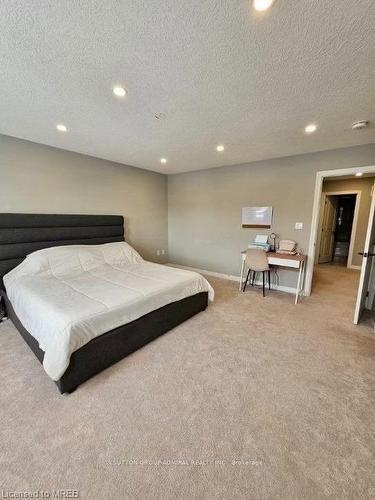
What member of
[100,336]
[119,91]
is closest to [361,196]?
[119,91]

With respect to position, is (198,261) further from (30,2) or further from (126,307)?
(30,2)

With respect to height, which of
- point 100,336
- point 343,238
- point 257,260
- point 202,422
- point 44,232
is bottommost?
point 202,422

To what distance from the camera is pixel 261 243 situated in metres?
3.79

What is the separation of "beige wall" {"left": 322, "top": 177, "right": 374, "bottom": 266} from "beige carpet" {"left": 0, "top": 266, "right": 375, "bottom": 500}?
4.08m

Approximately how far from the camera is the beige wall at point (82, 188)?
2.83 metres

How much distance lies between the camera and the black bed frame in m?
1.67

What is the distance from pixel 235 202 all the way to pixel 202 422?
11.9 ft

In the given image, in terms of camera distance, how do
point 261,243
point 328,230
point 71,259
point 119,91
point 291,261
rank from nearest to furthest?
point 119,91 < point 71,259 < point 291,261 < point 261,243 < point 328,230

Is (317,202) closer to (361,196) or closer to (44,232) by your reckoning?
(361,196)

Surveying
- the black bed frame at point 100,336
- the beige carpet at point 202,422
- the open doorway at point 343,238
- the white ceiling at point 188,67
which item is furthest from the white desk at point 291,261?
the white ceiling at point 188,67

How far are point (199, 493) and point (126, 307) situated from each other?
1294mm

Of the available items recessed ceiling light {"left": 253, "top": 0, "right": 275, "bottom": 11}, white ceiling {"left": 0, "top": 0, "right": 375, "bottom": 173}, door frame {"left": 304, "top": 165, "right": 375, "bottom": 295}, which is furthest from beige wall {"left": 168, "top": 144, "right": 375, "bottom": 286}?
recessed ceiling light {"left": 253, "top": 0, "right": 275, "bottom": 11}

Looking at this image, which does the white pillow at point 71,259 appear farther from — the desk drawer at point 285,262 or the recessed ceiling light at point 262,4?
the recessed ceiling light at point 262,4

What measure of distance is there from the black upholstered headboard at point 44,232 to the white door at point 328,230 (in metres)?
5.51
